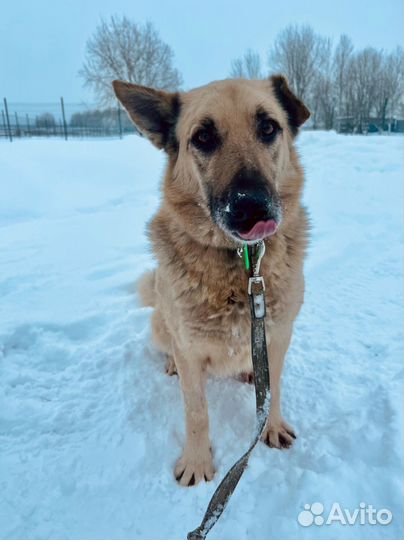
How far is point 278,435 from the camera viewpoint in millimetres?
1894

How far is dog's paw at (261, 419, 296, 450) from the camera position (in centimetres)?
188

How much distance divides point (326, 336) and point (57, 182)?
7428 mm

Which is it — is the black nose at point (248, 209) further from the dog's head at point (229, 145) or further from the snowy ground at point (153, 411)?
the snowy ground at point (153, 411)

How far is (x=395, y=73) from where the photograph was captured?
37.6m

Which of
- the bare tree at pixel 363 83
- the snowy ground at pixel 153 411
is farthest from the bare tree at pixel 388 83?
the snowy ground at pixel 153 411

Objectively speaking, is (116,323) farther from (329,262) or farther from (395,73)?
(395,73)

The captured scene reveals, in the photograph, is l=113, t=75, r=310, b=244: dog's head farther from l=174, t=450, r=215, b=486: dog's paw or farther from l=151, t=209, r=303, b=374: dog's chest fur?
l=174, t=450, r=215, b=486: dog's paw

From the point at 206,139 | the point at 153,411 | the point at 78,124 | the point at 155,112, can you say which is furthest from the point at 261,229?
the point at 78,124

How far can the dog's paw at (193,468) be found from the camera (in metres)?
1.72

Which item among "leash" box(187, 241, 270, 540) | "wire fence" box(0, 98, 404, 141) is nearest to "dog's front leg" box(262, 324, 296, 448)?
"leash" box(187, 241, 270, 540)

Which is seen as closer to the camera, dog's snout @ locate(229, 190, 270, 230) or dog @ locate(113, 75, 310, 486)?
dog's snout @ locate(229, 190, 270, 230)

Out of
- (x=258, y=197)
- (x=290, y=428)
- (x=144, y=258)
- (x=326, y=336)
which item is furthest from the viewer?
(x=144, y=258)

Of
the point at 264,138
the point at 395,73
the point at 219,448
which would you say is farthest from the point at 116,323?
the point at 395,73

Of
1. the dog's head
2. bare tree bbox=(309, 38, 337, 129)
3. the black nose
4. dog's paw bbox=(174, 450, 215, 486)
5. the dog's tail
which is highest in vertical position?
bare tree bbox=(309, 38, 337, 129)
